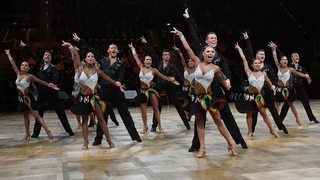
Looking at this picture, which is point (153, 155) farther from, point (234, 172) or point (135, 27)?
point (135, 27)

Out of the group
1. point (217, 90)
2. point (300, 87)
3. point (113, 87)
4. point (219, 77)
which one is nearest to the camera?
point (219, 77)

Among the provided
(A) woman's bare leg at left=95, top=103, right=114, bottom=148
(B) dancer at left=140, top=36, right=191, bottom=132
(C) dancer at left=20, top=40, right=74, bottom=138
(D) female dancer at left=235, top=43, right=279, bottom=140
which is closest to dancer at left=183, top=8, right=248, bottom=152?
(D) female dancer at left=235, top=43, right=279, bottom=140

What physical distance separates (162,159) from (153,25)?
13.7m

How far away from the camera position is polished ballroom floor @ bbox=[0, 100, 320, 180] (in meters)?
4.12

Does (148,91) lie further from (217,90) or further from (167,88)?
(217,90)

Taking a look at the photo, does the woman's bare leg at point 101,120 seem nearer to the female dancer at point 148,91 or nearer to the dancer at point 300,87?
the female dancer at point 148,91

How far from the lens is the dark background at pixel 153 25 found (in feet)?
53.5

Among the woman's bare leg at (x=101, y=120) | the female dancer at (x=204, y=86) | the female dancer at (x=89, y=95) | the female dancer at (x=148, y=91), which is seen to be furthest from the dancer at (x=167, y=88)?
the female dancer at (x=204, y=86)

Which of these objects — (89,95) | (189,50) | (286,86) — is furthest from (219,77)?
(286,86)

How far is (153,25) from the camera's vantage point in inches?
713

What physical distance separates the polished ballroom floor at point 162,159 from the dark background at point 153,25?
9.25 metres

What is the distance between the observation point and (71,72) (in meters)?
15.6

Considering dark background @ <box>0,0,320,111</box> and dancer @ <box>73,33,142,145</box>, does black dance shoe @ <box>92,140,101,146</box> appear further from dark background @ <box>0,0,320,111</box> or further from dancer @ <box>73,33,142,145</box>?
dark background @ <box>0,0,320,111</box>

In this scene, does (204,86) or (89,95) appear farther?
(89,95)
